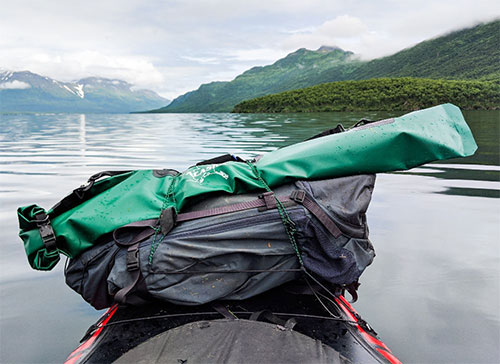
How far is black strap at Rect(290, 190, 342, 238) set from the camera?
8.25ft

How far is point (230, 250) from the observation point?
2.48m

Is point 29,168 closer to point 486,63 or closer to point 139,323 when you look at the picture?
point 139,323

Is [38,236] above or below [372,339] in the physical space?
above

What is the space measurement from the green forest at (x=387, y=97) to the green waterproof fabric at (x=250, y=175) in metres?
74.1

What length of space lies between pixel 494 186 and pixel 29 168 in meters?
12.2

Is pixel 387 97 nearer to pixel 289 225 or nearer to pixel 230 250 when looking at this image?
pixel 289 225

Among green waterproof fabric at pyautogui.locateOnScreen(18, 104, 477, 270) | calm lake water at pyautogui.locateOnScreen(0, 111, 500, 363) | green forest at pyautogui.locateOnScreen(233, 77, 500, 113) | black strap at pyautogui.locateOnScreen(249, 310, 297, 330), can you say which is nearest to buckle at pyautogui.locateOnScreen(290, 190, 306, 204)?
green waterproof fabric at pyautogui.locateOnScreen(18, 104, 477, 270)

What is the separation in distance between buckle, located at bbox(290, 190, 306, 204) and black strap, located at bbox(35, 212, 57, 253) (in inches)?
59.1

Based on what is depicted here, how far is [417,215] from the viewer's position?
22.6 ft

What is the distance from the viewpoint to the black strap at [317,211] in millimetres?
2516

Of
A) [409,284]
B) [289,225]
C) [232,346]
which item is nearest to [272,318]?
[232,346]

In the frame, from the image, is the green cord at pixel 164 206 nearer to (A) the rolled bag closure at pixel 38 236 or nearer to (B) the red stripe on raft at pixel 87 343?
(B) the red stripe on raft at pixel 87 343

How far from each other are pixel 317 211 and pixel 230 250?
0.60 meters

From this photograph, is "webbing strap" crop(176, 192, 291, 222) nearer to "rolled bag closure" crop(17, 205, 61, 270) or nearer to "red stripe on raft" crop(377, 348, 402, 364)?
"rolled bag closure" crop(17, 205, 61, 270)
